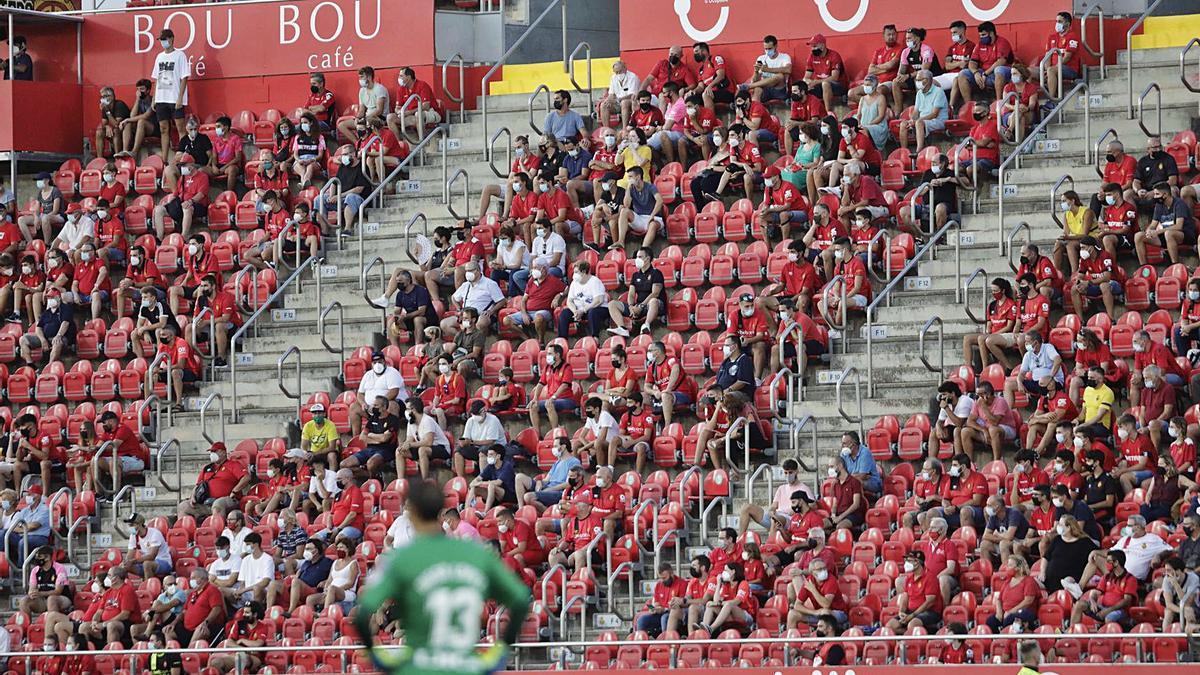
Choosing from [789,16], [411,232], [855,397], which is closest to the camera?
[855,397]

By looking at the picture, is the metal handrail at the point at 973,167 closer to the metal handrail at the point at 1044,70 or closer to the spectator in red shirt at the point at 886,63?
the metal handrail at the point at 1044,70

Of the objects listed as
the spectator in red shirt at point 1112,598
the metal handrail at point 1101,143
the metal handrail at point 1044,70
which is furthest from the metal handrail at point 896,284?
the spectator in red shirt at point 1112,598

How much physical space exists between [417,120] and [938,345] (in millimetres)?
8176

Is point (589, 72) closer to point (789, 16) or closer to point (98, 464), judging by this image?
point (789, 16)

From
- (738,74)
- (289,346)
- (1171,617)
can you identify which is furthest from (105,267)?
(1171,617)

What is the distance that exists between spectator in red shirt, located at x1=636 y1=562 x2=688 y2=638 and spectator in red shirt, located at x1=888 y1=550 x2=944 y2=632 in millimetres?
1983

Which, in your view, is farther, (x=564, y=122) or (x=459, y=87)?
(x=459, y=87)

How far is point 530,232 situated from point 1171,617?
9421mm

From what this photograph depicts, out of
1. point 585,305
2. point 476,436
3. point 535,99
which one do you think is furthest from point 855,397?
point 535,99

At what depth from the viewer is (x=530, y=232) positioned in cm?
2427

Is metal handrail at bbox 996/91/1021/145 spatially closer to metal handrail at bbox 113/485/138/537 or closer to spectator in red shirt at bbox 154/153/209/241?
spectator in red shirt at bbox 154/153/209/241

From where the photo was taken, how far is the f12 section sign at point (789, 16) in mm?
25781

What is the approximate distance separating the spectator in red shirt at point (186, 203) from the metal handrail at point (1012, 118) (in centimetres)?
978

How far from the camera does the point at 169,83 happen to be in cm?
2841
